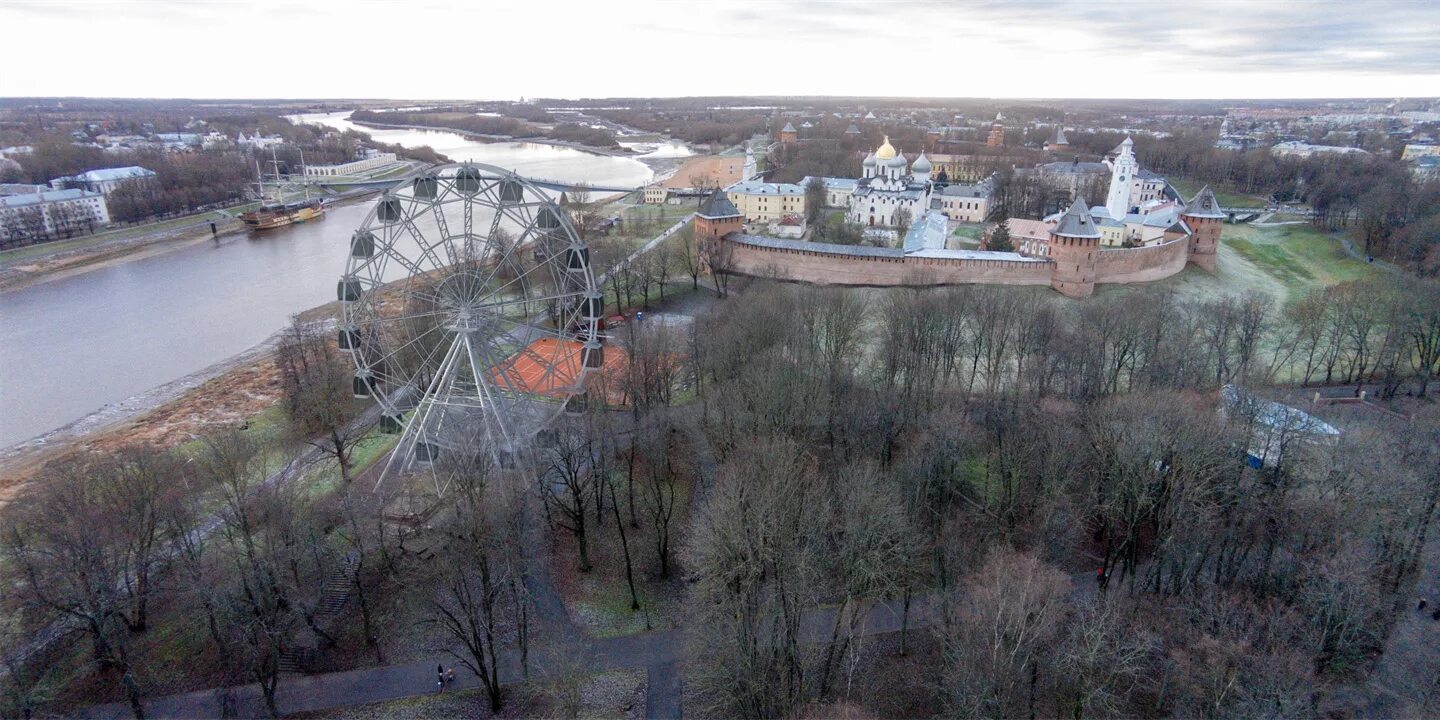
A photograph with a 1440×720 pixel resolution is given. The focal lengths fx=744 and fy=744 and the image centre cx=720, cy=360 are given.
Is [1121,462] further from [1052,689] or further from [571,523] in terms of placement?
[571,523]

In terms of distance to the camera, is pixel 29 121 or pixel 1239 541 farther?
pixel 29 121

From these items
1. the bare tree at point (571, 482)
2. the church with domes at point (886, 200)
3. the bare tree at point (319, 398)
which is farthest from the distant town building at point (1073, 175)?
the bare tree at point (319, 398)

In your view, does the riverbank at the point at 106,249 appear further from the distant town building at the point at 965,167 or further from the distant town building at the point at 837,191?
the distant town building at the point at 965,167

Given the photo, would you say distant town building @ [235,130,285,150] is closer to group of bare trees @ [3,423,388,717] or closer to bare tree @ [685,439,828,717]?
group of bare trees @ [3,423,388,717]

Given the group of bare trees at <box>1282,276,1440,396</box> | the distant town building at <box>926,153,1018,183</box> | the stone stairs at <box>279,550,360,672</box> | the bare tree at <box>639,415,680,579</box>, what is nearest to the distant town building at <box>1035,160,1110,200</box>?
the distant town building at <box>926,153,1018,183</box>

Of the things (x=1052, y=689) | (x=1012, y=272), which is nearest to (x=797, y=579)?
(x=1052, y=689)

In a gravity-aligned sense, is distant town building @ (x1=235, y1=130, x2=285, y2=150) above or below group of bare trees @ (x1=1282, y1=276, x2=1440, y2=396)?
above
